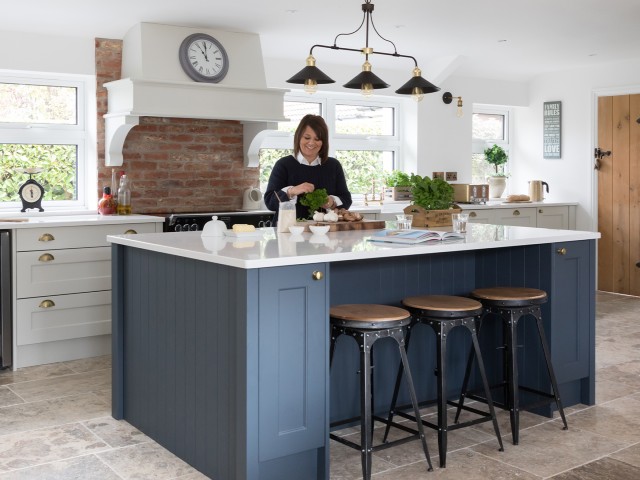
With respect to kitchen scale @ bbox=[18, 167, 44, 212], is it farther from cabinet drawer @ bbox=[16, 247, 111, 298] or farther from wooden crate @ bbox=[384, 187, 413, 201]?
wooden crate @ bbox=[384, 187, 413, 201]

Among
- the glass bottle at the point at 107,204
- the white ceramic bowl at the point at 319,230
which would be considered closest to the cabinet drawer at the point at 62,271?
the glass bottle at the point at 107,204

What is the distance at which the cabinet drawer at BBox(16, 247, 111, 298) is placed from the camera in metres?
4.86

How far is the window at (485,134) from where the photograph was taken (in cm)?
833

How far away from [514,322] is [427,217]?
892mm

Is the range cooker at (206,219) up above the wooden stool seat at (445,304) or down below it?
above

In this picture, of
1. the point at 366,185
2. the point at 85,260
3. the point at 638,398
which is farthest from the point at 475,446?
the point at 366,185

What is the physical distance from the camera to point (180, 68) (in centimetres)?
560

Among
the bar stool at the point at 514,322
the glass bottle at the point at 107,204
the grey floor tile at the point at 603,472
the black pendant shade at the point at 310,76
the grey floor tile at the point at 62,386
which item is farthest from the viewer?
the glass bottle at the point at 107,204

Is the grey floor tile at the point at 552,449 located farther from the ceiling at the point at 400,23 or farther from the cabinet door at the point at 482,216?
the cabinet door at the point at 482,216

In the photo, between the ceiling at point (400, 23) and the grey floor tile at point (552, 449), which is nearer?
the grey floor tile at point (552, 449)

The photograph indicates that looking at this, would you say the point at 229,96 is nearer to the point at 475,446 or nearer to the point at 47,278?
the point at 47,278

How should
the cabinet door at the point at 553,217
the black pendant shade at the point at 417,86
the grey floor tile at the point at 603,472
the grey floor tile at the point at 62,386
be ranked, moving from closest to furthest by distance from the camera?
1. the grey floor tile at the point at 603,472
2. the black pendant shade at the point at 417,86
3. the grey floor tile at the point at 62,386
4. the cabinet door at the point at 553,217

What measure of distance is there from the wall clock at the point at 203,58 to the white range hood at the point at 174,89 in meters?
0.05

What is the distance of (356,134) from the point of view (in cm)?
736
